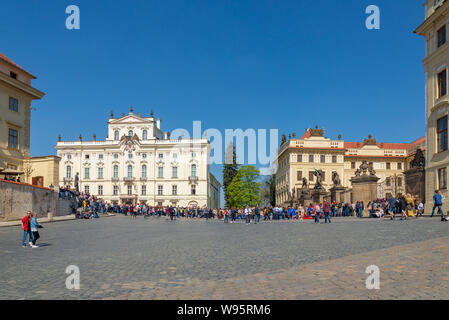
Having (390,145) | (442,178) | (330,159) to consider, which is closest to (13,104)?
(442,178)

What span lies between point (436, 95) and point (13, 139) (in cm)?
3548

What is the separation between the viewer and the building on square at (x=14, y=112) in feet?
125

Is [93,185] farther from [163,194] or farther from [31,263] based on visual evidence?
[31,263]

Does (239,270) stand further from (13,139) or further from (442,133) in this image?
(13,139)

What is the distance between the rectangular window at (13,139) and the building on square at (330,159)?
1981 inches

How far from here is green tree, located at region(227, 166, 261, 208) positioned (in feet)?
271

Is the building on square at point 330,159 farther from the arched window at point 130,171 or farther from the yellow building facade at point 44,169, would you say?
the yellow building facade at point 44,169

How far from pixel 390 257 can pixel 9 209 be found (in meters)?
24.7

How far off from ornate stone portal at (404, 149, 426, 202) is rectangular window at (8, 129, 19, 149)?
33532 mm

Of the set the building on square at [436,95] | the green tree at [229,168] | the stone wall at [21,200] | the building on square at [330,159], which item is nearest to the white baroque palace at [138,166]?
the green tree at [229,168]

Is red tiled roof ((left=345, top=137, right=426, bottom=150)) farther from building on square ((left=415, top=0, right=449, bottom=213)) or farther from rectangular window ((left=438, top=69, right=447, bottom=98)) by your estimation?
rectangular window ((left=438, top=69, right=447, bottom=98))

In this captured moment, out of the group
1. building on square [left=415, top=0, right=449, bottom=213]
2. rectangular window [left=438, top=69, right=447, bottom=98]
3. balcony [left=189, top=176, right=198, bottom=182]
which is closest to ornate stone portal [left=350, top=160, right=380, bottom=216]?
building on square [left=415, top=0, right=449, bottom=213]

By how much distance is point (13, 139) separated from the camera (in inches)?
1558
